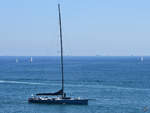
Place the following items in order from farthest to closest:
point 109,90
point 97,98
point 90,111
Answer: point 109,90
point 97,98
point 90,111

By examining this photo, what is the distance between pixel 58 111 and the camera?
8094 cm

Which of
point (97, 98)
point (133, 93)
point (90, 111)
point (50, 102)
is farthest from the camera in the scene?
point (133, 93)

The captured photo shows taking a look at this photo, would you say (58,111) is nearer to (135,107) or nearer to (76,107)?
(76,107)

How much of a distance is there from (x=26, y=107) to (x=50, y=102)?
625cm

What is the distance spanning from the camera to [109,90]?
114 meters

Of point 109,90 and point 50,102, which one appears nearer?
point 50,102

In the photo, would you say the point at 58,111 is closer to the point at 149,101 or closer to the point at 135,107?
the point at 135,107

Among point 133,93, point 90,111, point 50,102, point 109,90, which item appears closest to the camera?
point 90,111

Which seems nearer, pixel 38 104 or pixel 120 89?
pixel 38 104

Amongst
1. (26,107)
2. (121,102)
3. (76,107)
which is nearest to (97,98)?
(121,102)

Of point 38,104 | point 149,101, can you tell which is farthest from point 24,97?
point 149,101

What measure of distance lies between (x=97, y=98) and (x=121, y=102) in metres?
8.72

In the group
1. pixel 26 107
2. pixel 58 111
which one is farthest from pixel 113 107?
pixel 26 107

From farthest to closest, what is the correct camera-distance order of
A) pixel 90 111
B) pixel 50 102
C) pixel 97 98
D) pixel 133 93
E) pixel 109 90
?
pixel 109 90 < pixel 133 93 < pixel 97 98 < pixel 50 102 < pixel 90 111
